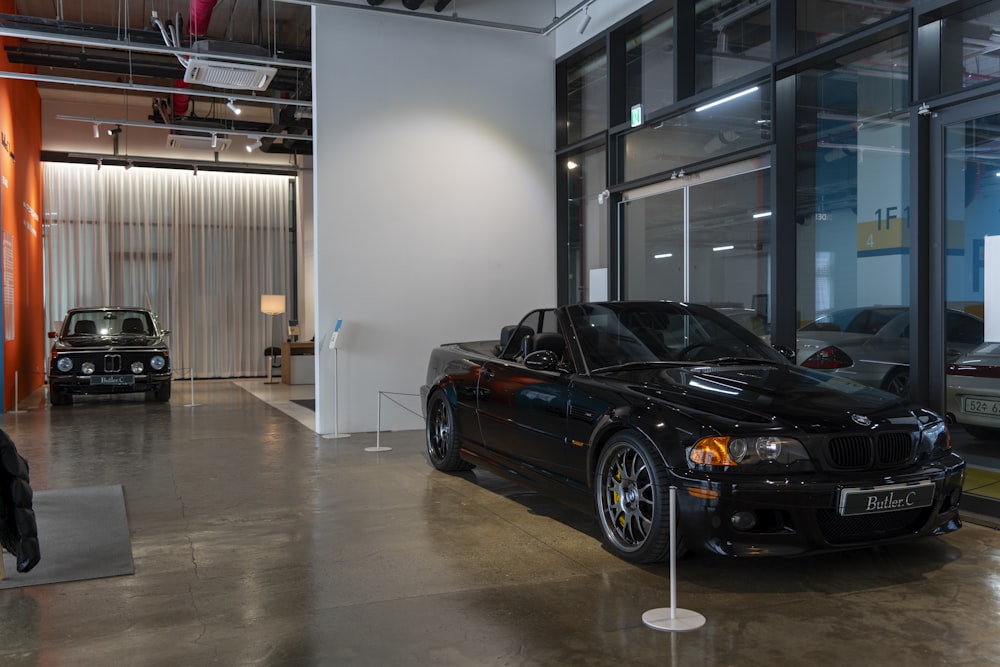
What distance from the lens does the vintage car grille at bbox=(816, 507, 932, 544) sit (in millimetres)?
3303

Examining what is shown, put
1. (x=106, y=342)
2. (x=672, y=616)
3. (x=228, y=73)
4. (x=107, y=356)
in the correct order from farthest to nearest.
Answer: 1. (x=106, y=342)
2. (x=107, y=356)
3. (x=228, y=73)
4. (x=672, y=616)

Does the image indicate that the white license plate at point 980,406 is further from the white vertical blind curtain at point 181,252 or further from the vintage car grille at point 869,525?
the white vertical blind curtain at point 181,252

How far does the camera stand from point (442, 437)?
6133mm

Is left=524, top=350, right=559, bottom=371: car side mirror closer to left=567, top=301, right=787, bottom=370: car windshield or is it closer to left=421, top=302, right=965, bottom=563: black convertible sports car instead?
left=421, top=302, right=965, bottom=563: black convertible sports car

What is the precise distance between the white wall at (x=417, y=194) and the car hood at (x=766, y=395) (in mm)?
4763

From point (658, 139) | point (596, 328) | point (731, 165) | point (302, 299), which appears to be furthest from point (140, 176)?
point (596, 328)

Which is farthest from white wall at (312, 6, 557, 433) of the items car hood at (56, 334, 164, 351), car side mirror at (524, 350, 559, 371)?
car hood at (56, 334, 164, 351)

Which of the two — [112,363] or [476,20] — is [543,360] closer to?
[476,20]

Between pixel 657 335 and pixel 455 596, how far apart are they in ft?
6.34

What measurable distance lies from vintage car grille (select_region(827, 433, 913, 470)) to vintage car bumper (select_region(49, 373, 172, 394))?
10.2 m

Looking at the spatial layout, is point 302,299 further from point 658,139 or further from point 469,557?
point 469,557

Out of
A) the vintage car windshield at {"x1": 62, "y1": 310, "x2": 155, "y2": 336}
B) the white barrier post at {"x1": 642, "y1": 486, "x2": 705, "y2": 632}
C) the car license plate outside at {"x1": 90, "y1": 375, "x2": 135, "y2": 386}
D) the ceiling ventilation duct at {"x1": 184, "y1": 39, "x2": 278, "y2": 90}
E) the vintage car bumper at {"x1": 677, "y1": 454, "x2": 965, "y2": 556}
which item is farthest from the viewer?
the vintage car windshield at {"x1": 62, "y1": 310, "x2": 155, "y2": 336}

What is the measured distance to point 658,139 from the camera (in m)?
8.01

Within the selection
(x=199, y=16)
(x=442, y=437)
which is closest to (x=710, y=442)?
(x=442, y=437)
